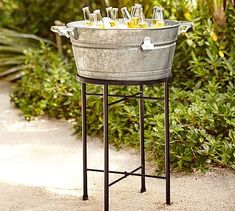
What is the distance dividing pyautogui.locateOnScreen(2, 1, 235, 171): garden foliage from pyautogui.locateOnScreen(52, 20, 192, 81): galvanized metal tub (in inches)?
36.2

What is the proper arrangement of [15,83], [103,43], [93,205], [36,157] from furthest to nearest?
[15,83]
[36,157]
[93,205]
[103,43]

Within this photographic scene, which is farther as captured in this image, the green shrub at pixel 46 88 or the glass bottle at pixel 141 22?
the green shrub at pixel 46 88

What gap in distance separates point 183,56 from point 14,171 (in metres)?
1.86

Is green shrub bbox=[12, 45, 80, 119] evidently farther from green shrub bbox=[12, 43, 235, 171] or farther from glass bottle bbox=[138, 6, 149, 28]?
glass bottle bbox=[138, 6, 149, 28]

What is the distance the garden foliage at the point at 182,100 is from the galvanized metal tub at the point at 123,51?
919 millimetres

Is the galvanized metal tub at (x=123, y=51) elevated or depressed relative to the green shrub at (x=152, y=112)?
elevated

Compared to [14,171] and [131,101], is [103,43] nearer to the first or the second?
[14,171]

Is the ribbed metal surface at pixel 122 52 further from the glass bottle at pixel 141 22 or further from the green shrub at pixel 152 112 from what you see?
the green shrub at pixel 152 112

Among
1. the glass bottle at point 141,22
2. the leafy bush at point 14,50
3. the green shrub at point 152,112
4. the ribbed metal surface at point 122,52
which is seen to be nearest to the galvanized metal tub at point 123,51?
the ribbed metal surface at point 122,52

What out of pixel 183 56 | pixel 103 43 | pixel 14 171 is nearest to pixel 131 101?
pixel 183 56

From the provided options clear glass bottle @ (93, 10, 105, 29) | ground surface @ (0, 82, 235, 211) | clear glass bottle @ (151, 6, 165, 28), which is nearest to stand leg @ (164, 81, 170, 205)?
ground surface @ (0, 82, 235, 211)

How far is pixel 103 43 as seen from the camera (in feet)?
11.4

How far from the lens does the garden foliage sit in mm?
4398

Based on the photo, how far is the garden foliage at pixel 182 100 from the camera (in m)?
4.40
